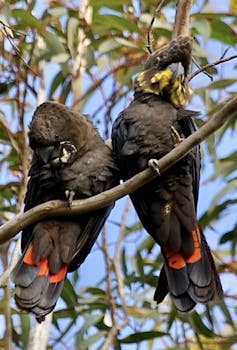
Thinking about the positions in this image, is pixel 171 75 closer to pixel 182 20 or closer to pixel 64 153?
pixel 182 20

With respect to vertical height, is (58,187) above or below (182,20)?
below

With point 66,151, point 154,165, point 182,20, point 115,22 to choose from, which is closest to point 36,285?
point 66,151

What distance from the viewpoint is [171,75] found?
9.95ft

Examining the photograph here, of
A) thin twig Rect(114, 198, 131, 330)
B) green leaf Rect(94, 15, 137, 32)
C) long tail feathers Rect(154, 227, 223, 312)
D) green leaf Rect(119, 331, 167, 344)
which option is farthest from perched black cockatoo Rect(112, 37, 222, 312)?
green leaf Rect(94, 15, 137, 32)

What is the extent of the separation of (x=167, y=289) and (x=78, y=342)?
632mm

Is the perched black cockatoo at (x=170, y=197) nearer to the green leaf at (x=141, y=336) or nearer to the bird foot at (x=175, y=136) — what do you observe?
the bird foot at (x=175, y=136)

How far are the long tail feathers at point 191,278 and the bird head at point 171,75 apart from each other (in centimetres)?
43

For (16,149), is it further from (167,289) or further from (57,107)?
(167,289)

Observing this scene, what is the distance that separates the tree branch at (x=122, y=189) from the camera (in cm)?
240

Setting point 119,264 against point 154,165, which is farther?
point 119,264

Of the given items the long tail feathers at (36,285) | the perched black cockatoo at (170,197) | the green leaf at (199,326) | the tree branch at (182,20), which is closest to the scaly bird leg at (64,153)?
the perched black cockatoo at (170,197)

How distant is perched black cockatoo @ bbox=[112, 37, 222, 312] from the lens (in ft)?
9.26

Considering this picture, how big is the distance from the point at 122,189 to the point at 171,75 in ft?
2.13

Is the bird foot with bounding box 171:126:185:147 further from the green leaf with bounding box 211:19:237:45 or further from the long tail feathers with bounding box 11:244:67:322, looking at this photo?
the green leaf with bounding box 211:19:237:45
